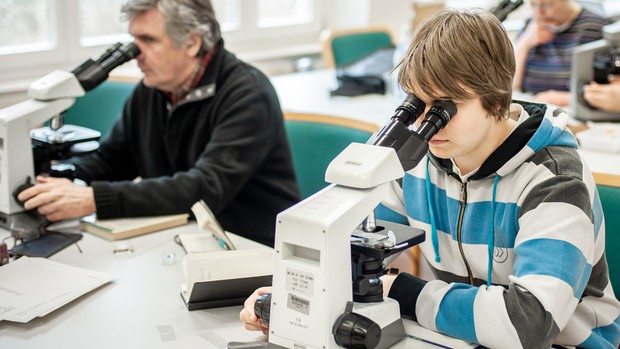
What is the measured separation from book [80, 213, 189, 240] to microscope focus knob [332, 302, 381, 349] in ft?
2.98

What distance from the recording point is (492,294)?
125 centimetres

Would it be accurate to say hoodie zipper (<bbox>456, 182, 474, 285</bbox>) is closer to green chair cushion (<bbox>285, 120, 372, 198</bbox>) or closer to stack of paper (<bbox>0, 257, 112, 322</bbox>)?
stack of paper (<bbox>0, 257, 112, 322</bbox>)

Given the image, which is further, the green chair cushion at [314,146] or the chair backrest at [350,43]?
the chair backrest at [350,43]

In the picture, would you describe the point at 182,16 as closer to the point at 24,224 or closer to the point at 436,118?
the point at 24,224

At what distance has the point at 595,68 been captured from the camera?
108 inches

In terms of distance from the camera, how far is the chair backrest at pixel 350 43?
13.6ft

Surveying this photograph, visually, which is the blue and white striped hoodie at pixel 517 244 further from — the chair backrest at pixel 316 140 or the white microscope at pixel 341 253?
the chair backrest at pixel 316 140

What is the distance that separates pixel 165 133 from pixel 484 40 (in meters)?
1.27

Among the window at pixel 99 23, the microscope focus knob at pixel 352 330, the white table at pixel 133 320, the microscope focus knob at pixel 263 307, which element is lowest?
the white table at pixel 133 320

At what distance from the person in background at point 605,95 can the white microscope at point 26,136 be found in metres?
1.70

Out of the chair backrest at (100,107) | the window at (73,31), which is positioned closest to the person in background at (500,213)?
the chair backrest at (100,107)

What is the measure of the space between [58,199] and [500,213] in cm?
110

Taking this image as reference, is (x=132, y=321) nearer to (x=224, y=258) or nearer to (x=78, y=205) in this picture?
(x=224, y=258)

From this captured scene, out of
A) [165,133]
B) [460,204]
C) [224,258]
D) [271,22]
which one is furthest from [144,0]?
[271,22]
